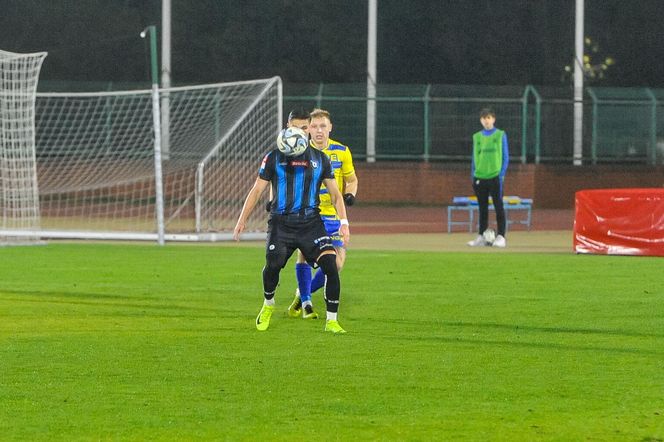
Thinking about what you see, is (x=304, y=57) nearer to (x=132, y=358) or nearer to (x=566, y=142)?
(x=566, y=142)

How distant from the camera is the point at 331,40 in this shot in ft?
155

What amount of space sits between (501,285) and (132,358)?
5838 millimetres

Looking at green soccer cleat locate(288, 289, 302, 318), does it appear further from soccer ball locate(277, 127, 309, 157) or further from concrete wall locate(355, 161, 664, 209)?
concrete wall locate(355, 161, 664, 209)

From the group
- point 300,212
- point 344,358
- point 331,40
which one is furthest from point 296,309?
point 331,40

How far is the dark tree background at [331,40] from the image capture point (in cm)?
4778

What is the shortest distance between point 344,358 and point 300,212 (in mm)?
1734

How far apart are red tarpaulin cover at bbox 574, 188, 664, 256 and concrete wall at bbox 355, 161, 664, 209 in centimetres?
1464

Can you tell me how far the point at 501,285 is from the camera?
14305 millimetres

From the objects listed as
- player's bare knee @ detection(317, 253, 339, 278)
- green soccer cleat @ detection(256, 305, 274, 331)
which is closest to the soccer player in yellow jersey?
green soccer cleat @ detection(256, 305, 274, 331)

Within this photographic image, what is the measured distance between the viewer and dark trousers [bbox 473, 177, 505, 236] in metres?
19.8

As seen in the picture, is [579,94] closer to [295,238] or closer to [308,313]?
[308,313]

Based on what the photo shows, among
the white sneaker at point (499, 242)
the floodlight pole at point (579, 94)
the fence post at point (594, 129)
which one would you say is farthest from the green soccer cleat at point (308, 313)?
the fence post at point (594, 129)

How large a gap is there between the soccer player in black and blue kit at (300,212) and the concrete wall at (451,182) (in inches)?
892

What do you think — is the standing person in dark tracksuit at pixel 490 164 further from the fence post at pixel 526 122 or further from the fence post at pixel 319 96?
the fence post at pixel 319 96
